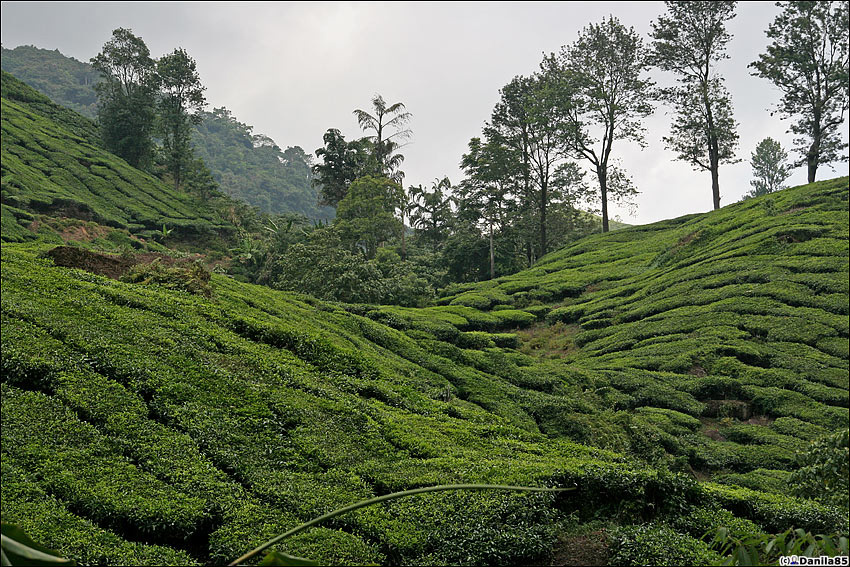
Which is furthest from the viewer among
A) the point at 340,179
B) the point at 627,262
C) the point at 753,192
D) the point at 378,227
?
the point at 753,192

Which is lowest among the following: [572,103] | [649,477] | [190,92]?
[649,477]

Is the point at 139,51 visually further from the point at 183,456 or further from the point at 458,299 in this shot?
the point at 183,456

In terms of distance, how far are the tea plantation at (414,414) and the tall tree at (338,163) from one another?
66.5ft

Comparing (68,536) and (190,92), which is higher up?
(190,92)

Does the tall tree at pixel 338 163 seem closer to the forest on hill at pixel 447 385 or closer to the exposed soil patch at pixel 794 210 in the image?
the forest on hill at pixel 447 385

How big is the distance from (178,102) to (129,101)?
3528 mm

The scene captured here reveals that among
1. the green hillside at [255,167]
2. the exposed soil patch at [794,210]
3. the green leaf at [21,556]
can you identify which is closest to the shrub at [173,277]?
the green leaf at [21,556]

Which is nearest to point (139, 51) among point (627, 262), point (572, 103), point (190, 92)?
point (190, 92)

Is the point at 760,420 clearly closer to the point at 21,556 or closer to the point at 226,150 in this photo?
the point at 21,556

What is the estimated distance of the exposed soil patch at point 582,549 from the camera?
21.8 feet

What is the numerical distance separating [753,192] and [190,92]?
51.6 meters

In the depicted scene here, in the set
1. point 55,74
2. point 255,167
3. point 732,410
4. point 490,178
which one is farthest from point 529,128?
point 55,74

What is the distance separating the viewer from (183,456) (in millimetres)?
7367

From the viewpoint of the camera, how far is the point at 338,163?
128 feet
